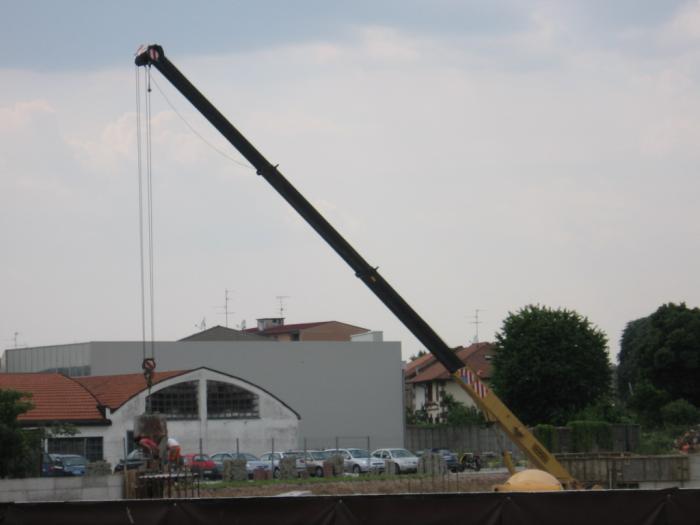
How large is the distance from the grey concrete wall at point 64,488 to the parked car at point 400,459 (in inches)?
832

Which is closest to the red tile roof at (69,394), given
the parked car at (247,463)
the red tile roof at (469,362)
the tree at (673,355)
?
the parked car at (247,463)

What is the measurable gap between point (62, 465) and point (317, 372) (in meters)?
32.9

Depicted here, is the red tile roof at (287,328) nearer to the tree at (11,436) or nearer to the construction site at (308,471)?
the construction site at (308,471)

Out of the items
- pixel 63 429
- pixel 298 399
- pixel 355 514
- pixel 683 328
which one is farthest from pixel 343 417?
pixel 355 514

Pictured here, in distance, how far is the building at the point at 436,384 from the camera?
364ft

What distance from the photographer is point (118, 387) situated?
60.6m

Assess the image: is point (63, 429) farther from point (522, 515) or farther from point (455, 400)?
point (455, 400)

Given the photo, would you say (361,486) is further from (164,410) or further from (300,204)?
(164,410)

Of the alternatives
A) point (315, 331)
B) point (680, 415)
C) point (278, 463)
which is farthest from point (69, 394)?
point (315, 331)

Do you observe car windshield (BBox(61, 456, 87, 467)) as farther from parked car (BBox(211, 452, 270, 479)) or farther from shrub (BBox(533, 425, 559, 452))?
shrub (BBox(533, 425, 559, 452))

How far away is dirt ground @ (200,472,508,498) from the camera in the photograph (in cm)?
4191

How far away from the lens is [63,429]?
2045 inches

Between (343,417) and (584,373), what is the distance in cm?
1724

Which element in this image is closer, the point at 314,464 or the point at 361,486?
the point at 361,486
